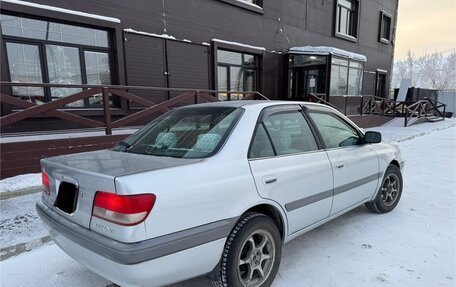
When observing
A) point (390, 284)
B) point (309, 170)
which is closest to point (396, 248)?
point (390, 284)

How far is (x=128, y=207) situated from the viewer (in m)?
1.73

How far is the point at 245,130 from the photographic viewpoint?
2375 mm

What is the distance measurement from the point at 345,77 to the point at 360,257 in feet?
38.6

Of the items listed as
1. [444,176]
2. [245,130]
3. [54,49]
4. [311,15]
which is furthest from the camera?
[311,15]

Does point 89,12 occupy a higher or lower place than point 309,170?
higher

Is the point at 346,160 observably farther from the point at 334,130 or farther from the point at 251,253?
the point at 251,253

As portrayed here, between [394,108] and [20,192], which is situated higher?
[394,108]

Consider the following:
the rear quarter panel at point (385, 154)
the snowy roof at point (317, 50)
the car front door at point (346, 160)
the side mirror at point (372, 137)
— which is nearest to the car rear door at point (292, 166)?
the car front door at point (346, 160)

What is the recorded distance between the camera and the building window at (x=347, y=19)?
15614 millimetres

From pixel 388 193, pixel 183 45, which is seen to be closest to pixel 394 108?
pixel 183 45

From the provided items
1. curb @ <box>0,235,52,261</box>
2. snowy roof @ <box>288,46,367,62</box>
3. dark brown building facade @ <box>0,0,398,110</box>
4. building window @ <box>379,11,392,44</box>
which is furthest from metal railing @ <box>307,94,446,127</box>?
curb @ <box>0,235,52,261</box>

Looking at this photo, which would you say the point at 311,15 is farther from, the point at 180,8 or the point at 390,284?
the point at 390,284

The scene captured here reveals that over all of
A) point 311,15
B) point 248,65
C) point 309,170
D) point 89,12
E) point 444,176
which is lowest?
point 444,176

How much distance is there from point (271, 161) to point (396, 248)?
1.71 metres
